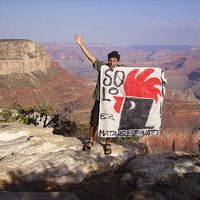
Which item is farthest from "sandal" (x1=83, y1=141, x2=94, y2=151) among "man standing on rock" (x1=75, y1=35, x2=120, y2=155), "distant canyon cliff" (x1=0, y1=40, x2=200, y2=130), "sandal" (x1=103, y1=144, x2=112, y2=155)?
"distant canyon cliff" (x1=0, y1=40, x2=200, y2=130)

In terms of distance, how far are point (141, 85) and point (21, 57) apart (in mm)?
81017

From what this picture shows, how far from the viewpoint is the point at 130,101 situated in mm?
8453

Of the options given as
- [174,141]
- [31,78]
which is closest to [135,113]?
[174,141]

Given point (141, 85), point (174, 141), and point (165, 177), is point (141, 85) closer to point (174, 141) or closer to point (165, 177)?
point (165, 177)

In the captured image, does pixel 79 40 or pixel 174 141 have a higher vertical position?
pixel 79 40

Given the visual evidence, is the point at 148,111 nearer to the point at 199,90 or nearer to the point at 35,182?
the point at 35,182

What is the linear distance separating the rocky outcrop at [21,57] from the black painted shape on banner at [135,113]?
68473 mm

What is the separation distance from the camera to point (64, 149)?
8820 millimetres

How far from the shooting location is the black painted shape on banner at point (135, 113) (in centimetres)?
846

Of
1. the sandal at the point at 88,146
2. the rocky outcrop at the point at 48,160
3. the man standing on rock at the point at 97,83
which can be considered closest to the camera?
the rocky outcrop at the point at 48,160

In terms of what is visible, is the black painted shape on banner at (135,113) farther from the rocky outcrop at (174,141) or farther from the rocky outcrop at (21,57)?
the rocky outcrop at (21,57)

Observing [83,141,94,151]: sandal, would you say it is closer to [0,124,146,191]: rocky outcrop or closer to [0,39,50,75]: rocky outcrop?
[0,124,146,191]: rocky outcrop

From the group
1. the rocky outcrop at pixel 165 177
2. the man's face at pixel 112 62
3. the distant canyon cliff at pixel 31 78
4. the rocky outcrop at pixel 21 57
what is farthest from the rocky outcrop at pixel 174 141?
the rocky outcrop at pixel 21 57

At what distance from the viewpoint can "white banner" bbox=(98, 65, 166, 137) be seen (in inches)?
317
